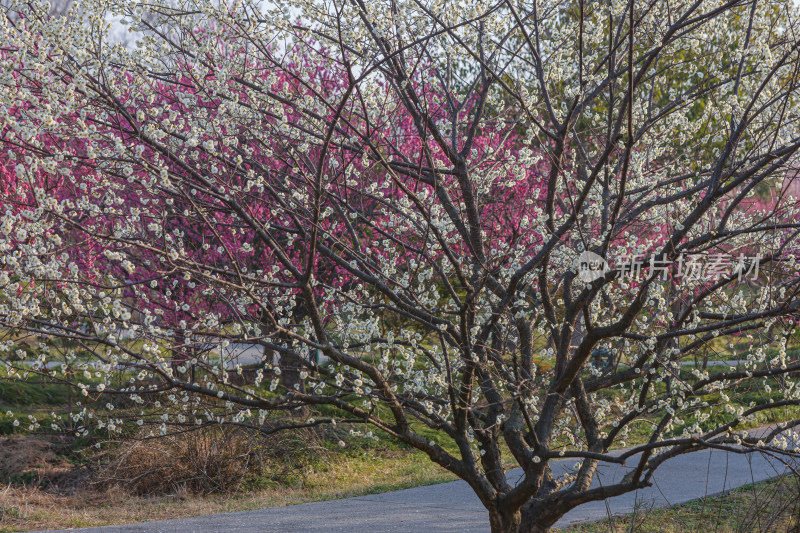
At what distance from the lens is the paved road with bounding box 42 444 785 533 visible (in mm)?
5812

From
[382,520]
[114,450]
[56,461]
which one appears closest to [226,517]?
[382,520]

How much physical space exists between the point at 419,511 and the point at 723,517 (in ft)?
8.59

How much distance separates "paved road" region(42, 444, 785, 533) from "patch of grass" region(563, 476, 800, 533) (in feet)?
0.49

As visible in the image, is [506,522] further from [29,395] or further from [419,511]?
[29,395]

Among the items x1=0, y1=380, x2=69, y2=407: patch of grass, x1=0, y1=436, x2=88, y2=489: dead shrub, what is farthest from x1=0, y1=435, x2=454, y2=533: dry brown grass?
x1=0, y1=380, x2=69, y2=407: patch of grass

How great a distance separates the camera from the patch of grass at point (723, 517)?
5.14 m

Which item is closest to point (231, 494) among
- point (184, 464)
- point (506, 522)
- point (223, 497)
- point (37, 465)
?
point (223, 497)

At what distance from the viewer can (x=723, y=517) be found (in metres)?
5.88

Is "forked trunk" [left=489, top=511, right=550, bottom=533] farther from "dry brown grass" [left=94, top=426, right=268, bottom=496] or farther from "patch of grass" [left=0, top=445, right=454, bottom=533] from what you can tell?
"dry brown grass" [left=94, top=426, right=268, bottom=496]

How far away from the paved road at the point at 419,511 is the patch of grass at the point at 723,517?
0.15 metres

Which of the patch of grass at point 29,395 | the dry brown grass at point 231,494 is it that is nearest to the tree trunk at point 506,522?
the dry brown grass at point 231,494

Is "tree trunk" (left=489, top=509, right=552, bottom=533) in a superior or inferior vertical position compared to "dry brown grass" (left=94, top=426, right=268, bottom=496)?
inferior

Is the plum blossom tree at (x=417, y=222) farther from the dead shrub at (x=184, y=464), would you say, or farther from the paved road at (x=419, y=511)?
the dead shrub at (x=184, y=464)

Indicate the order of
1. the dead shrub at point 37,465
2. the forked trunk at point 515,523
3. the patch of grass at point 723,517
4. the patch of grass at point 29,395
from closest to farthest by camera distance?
the forked trunk at point 515,523 → the patch of grass at point 723,517 → the dead shrub at point 37,465 → the patch of grass at point 29,395
